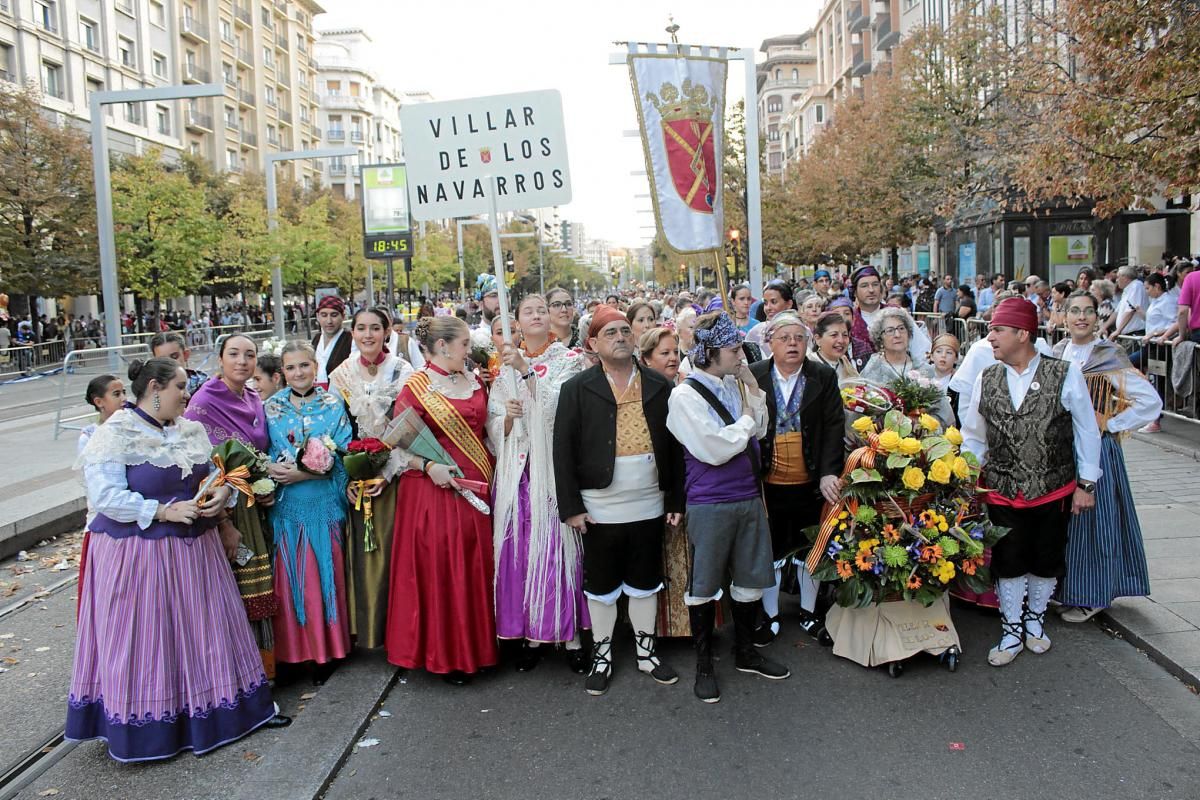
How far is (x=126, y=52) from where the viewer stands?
46.9m

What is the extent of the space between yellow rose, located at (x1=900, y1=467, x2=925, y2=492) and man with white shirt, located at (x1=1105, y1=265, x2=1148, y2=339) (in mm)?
10201

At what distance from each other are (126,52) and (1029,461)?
169ft

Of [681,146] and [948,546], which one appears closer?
[948,546]

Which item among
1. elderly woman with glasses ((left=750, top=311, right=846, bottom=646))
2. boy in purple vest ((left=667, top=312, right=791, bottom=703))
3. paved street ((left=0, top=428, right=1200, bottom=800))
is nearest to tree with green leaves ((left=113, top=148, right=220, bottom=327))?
paved street ((left=0, top=428, right=1200, bottom=800))

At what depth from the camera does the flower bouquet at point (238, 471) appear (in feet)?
15.0

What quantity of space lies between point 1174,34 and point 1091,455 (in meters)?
7.09

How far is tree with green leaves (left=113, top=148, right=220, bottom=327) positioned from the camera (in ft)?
84.0

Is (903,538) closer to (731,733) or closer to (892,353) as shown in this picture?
(731,733)

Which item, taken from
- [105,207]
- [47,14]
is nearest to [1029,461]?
[105,207]

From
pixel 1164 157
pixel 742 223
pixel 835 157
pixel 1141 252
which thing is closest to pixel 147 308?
pixel 742 223

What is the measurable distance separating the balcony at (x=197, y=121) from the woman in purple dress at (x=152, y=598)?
55487mm

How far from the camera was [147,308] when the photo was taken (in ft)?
156

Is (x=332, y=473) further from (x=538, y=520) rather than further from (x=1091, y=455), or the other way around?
(x=1091, y=455)

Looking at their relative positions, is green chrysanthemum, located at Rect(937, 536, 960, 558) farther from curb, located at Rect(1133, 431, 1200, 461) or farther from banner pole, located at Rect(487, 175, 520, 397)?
curb, located at Rect(1133, 431, 1200, 461)
